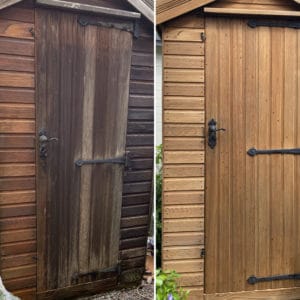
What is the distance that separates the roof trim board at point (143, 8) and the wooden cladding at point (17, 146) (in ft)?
A: 1.33

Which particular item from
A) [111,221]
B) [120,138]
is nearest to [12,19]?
[120,138]

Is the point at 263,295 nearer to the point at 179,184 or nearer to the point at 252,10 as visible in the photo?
the point at 179,184

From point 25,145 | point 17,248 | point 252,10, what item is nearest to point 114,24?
point 25,145

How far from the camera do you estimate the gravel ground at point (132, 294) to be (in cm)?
183

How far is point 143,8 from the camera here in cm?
176

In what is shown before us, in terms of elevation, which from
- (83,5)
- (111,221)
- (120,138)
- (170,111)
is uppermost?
(83,5)

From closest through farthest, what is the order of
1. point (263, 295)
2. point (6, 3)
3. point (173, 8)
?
point (6, 3), point (173, 8), point (263, 295)

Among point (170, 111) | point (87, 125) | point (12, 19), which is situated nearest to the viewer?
Answer: point (12, 19)

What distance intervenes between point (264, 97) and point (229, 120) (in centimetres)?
23

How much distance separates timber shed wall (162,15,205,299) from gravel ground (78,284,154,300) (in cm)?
38

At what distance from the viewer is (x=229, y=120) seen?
7.36 feet

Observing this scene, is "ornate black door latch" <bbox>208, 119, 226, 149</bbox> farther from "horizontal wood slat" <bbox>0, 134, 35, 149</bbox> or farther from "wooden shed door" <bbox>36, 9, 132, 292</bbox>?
"horizontal wood slat" <bbox>0, 134, 35, 149</bbox>

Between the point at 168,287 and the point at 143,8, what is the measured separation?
4.41ft

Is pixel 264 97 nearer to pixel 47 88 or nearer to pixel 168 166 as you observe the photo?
pixel 168 166
